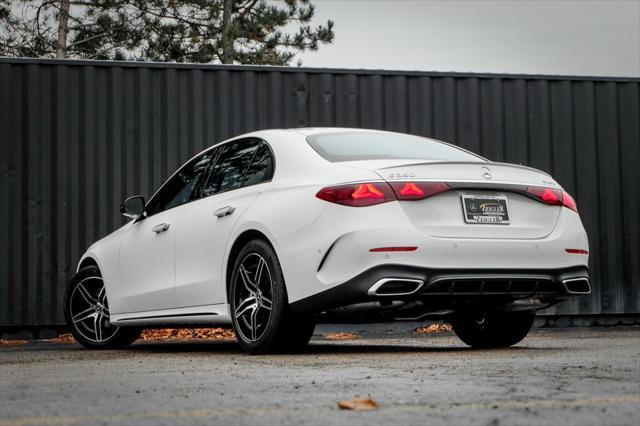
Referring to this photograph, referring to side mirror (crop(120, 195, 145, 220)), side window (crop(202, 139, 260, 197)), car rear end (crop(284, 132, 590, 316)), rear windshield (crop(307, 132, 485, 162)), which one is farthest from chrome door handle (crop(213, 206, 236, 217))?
side mirror (crop(120, 195, 145, 220))

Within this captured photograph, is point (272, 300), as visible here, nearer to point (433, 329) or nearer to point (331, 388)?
point (331, 388)

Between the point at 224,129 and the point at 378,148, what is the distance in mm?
5017

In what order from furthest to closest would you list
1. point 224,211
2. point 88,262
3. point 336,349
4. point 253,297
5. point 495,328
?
point 88,262 < point 336,349 < point 495,328 < point 224,211 < point 253,297

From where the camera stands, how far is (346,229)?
605cm

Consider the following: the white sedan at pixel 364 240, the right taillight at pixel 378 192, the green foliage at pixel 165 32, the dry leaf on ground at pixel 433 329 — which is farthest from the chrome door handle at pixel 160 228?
the green foliage at pixel 165 32

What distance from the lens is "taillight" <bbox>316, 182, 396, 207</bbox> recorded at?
6.07 meters

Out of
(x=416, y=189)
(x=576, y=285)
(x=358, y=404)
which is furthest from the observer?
(x=576, y=285)

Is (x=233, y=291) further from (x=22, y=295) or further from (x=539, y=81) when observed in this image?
(x=539, y=81)

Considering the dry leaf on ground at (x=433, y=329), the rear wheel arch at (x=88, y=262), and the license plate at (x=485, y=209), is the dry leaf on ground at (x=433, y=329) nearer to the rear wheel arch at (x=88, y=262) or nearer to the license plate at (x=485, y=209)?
the rear wheel arch at (x=88, y=262)

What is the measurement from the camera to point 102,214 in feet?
36.7

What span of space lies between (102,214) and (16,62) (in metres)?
1.88

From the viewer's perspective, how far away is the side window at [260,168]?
22.8 feet

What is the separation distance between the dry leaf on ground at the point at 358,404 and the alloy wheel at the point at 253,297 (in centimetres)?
247

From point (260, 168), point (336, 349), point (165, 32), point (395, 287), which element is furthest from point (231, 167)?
point (165, 32)
